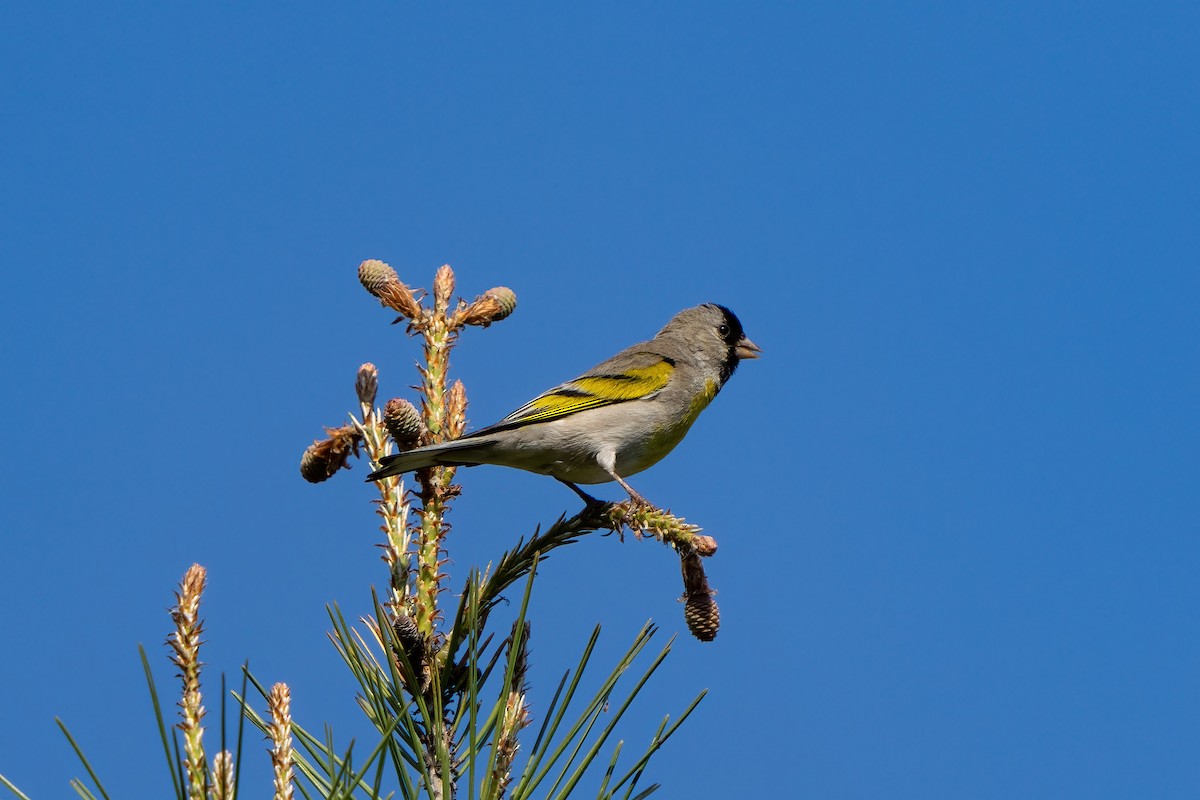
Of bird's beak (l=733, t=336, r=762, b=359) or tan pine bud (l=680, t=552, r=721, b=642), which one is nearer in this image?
tan pine bud (l=680, t=552, r=721, b=642)

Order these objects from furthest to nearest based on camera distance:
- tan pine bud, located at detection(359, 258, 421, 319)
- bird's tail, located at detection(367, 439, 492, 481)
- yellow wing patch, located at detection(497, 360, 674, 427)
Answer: yellow wing patch, located at detection(497, 360, 674, 427), tan pine bud, located at detection(359, 258, 421, 319), bird's tail, located at detection(367, 439, 492, 481)

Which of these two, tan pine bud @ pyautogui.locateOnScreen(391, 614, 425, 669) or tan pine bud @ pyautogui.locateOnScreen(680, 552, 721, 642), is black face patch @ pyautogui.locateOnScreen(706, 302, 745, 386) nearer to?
tan pine bud @ pyautogui.locateOnScreen(680, 552, 721, 642)

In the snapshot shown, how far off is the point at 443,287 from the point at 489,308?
20 cm

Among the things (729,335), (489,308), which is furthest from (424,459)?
(729,335)

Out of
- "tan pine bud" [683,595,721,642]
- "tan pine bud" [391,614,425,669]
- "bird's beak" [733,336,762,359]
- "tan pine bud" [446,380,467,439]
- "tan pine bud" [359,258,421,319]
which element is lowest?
"tan pine bud" [391,614,425,669]

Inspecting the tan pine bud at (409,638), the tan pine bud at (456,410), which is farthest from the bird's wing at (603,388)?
the tan pine bud at (409,638)

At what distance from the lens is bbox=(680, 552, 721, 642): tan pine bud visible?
12.3ft

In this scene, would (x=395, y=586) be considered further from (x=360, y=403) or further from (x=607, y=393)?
(x=607, y=393)

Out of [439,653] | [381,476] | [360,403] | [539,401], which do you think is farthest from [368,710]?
[539,401]

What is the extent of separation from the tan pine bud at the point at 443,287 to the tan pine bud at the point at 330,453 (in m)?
0.67

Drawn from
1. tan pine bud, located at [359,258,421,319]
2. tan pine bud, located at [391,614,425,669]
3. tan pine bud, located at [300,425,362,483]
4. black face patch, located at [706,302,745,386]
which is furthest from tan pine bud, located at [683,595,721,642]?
black face patch, located at [706,302,745,386]

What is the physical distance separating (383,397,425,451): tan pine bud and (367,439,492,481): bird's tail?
75 mm

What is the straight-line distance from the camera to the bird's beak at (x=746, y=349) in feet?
27.0

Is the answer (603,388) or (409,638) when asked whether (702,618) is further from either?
(603,388)
